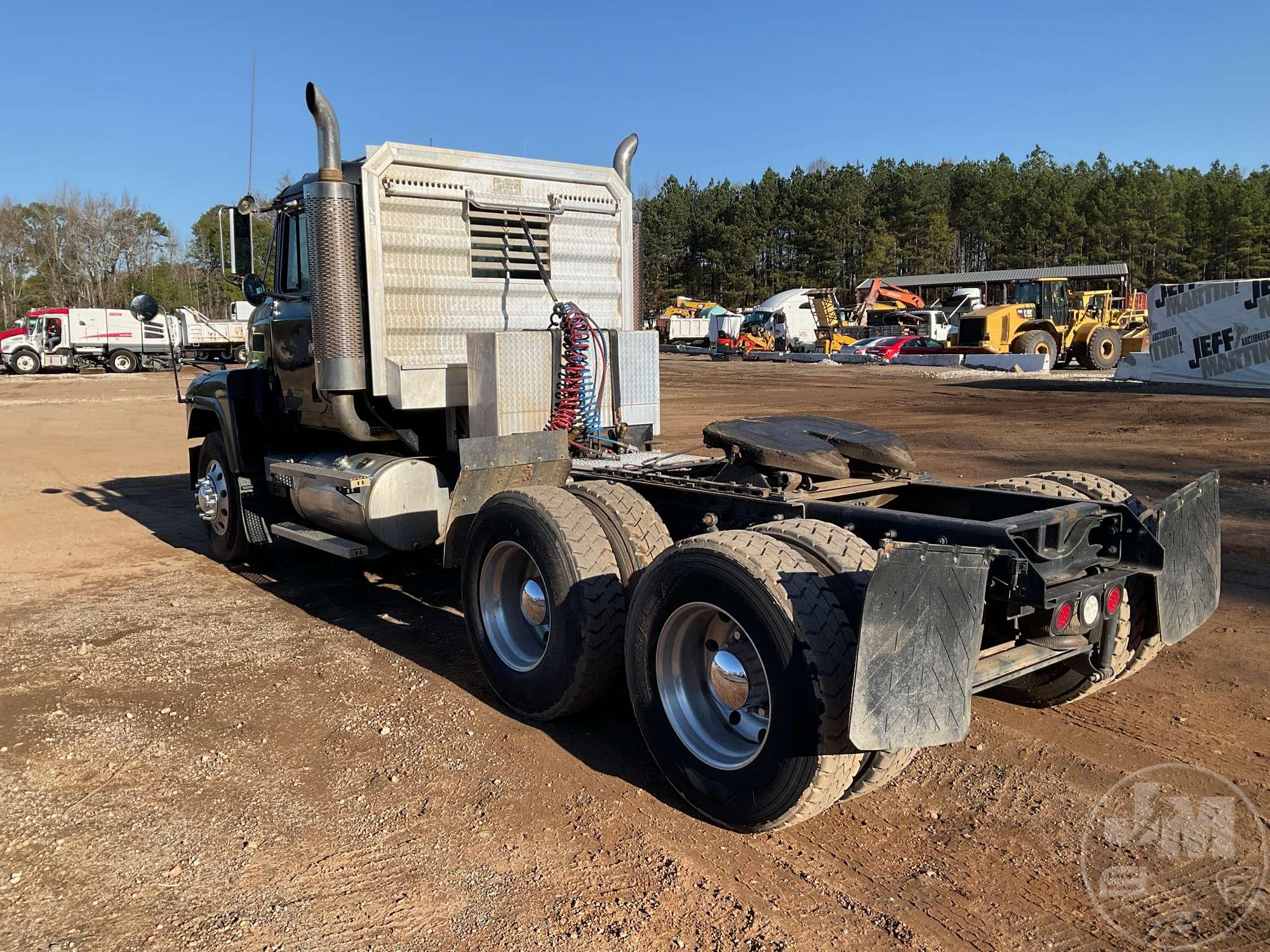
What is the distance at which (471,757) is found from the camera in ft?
14.2

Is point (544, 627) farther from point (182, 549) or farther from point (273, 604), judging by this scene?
point (182, 549)

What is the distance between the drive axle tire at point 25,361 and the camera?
133ft

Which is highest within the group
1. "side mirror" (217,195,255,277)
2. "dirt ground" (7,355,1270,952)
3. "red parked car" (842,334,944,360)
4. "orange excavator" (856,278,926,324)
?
"orange excavator" (856,278,926,324)

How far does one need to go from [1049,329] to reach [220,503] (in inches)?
1250

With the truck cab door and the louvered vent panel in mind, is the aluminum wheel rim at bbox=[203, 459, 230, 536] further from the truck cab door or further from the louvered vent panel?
the louvered vent panel

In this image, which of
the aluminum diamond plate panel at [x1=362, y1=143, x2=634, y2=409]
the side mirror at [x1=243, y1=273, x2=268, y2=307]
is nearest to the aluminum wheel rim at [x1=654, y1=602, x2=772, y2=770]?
the aluminum diamond plate panel at [x1=362, y1=143, x2=634, y2=409]

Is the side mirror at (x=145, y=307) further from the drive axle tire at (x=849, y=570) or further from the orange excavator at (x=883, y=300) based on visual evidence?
the orange excavator at (x=883, y=300)

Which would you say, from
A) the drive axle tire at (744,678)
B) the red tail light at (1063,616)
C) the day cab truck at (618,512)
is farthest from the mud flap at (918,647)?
the red tail light at (1063,616)

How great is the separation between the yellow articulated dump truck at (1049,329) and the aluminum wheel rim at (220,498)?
30036 mm

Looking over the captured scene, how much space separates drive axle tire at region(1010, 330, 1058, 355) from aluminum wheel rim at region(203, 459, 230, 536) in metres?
30.0

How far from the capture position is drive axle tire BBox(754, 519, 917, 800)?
3.31m

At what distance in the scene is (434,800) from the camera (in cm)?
393

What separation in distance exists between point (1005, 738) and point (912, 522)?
1.23 m

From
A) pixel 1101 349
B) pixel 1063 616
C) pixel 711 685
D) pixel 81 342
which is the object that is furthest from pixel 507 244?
pixel 81 342
